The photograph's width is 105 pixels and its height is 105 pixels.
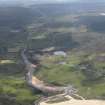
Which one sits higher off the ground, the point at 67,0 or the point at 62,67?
the point at 62,67

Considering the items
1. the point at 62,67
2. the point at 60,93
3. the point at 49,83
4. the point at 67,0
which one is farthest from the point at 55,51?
the point at 67,0

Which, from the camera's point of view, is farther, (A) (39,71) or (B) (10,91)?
(A) (39,71)

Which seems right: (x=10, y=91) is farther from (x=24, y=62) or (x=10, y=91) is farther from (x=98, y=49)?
(x=98, y=49)

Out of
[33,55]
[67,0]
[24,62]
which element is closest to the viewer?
[24,62]

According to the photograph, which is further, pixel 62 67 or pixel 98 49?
pixel 98 49

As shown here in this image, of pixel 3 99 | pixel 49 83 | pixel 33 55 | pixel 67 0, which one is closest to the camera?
pixel 3 99

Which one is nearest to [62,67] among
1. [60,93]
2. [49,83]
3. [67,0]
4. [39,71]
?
[39,71]

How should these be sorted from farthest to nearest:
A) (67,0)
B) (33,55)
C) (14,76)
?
1. (67,0)
2. (33,55)
3. (14,76)

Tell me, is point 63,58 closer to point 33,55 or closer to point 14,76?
point 33,55

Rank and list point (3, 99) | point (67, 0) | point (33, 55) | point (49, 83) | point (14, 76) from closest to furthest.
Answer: point (3, 99) < point (49, 83) < point (14, 76) < point (33, 55) < point (67, 0)
